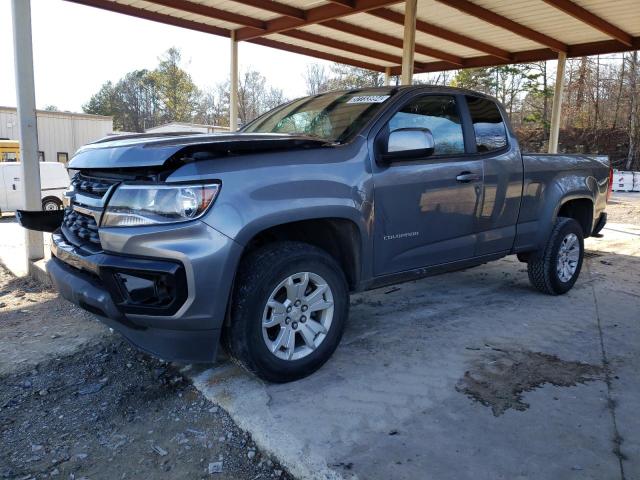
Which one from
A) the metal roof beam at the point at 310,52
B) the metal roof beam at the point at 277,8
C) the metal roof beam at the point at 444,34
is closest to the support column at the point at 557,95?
the metal roof beam at the point at 444,34

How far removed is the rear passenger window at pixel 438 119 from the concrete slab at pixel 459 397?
1.55 m

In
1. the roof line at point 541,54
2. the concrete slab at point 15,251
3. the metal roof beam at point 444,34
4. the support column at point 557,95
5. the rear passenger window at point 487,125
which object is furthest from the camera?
the support column at point 557,95

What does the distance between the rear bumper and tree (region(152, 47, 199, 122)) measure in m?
55.7

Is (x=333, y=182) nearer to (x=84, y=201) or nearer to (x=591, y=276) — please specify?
(x=84, y=201)

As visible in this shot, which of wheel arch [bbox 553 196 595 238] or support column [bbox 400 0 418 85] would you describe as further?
support column [bbox 400 0 418 85]

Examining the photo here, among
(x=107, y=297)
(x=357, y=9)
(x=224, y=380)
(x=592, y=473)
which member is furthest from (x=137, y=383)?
(x=357, y=9)

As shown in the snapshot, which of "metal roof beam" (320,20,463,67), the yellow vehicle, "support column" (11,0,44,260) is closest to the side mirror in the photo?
"support column" (11,0,44,260)

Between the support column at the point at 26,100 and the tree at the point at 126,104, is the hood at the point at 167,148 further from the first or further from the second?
the tree at the point at 126,104

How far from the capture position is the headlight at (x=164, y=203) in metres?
2.68

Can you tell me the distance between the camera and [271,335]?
126 inches

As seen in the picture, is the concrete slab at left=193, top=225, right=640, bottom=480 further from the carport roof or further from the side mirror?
the carport roof

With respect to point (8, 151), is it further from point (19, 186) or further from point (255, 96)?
point (255, 96)

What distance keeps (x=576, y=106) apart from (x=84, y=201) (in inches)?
1663

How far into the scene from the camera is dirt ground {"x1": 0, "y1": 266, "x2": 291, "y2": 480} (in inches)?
99.1
